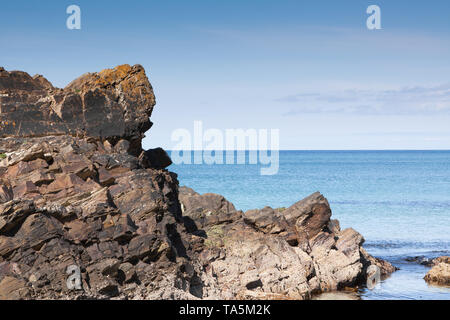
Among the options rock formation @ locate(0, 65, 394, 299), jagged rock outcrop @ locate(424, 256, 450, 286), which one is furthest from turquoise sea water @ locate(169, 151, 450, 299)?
rock formation @ locate(0, 65, 394, 299)

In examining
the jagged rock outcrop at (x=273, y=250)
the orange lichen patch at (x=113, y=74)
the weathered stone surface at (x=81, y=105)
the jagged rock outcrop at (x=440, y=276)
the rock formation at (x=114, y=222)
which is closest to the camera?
the rock formation at (x=114, y=222)

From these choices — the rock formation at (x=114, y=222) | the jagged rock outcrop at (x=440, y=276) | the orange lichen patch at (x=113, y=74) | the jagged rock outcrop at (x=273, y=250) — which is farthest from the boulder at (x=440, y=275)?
the orange lichen patch at (x=113, y=74)

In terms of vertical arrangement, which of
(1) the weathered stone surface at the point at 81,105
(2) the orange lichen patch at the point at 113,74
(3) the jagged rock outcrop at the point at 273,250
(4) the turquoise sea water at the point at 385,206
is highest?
(2) the orange lichen patch at the point at 113,74

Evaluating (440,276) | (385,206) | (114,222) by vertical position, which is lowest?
(385,206)

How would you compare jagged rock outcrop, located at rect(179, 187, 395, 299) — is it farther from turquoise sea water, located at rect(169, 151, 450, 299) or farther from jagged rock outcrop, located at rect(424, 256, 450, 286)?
jagged rock outcrop, located at rect(424, 256, 450, 286)

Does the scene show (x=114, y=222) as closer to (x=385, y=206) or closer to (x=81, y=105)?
(x=81, y=105)

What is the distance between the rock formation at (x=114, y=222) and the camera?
18.4 m

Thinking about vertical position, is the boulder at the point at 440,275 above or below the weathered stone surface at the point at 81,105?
below

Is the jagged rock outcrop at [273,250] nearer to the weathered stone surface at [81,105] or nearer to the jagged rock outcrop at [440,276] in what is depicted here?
the jagged rock outcrop at [440,276]

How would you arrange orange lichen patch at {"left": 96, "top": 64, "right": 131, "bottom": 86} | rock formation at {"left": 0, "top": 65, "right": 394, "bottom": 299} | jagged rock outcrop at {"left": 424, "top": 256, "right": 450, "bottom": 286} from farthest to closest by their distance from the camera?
1. jagged rock outcrop at {"left": 424, "top": 256, "right": 450, "bottom": 286}
2. orange lichen patch at {"left": 96, "top": 64, "right": 131, "bottom": 86}
3. rock formation at {"left": 0, "top": 65, "right": 394, "bottom": 299}

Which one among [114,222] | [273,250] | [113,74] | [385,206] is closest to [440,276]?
[273,250]

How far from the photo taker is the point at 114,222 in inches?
814

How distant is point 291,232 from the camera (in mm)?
30594

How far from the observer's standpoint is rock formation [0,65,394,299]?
18.4 metres
